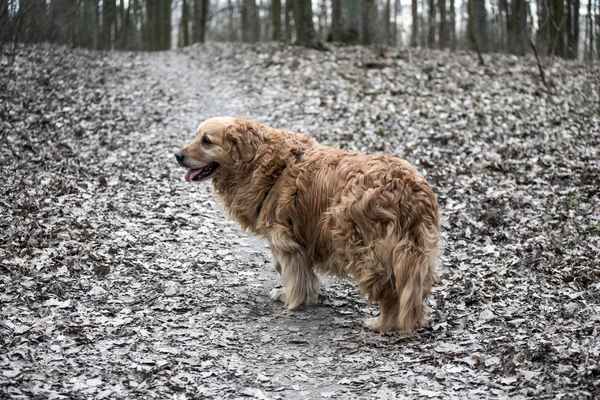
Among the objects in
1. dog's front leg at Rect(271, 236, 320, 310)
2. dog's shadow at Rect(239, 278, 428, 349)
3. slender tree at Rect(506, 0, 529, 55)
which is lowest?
dog's shadow at Rect(239, 278, 428, 349)

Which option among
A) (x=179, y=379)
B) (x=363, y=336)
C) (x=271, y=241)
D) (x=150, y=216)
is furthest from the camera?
(x=150, y=216)

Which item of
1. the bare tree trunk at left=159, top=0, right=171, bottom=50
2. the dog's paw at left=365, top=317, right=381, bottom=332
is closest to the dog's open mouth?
the dog's paw at left=365, top=317, right=381, bottom=332

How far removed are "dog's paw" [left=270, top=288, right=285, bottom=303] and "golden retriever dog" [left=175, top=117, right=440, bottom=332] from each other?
0.02 m

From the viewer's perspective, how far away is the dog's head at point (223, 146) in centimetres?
639

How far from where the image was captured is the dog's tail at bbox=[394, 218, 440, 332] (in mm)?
5215

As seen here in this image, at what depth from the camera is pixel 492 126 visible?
496 inches

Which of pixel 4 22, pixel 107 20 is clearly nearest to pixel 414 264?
pixel 4 22

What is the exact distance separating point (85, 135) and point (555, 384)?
10992 millimetres

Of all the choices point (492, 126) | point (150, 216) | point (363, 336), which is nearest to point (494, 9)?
point (492, 126)

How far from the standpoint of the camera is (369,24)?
20828 millimetres

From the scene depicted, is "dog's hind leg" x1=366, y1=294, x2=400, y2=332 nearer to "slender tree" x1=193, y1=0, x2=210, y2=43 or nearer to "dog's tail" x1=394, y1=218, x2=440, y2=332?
"dog's tail" x1=394, y1=218, x2=440, y2=332

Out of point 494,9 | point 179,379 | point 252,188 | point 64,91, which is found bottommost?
point 179,379

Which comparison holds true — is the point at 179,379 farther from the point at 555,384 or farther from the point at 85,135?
the point at 85,135

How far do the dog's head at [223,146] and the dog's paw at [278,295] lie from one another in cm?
145
